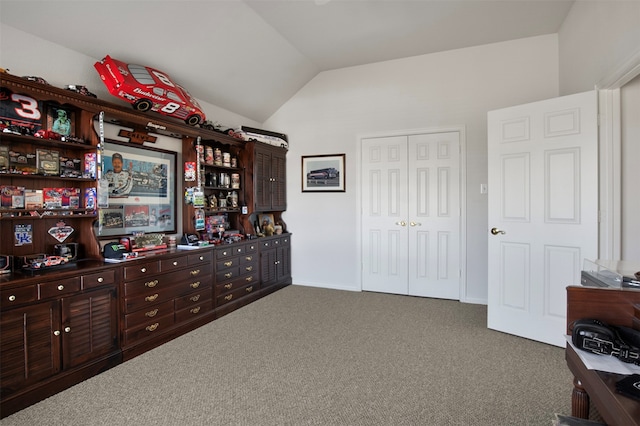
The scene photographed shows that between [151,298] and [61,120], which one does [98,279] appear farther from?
[61,120]

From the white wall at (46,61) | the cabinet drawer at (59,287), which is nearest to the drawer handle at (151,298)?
the cabinet drawer at (59,287)

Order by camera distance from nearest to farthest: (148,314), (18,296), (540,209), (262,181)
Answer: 1. (18,296)
2. (148,314)
3. (540,209)
4. (262,181)

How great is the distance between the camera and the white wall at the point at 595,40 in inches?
91.2

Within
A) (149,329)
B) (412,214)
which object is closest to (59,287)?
(149,329)

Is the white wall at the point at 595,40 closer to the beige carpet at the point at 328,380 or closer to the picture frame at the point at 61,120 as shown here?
the beige carpet at the point at 328,380

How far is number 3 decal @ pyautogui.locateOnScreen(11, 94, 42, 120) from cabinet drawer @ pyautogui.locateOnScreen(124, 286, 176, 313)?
1.51 metres

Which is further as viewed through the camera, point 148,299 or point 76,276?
point 148,299

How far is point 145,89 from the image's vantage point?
2900 millimetres

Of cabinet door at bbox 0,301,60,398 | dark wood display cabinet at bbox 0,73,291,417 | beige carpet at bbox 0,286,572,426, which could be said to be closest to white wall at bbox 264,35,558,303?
beige carpet at bbox 0,286,572,426

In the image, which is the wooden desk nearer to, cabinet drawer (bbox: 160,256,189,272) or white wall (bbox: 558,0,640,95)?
white wall (bbox: 558,0,640,95)

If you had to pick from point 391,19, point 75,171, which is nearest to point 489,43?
point 391,19

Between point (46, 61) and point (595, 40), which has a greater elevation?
point (595, 40)

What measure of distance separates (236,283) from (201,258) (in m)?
0.70

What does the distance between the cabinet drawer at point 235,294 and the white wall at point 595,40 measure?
13.5 ft
